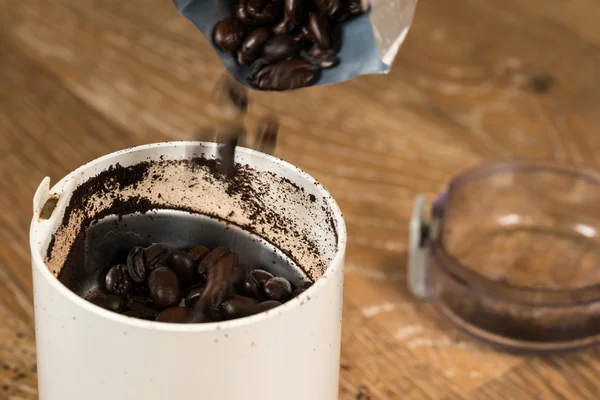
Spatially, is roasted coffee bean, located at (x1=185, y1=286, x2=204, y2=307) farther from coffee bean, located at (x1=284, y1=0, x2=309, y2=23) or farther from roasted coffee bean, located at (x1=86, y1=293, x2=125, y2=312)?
coffee bean, located at (x1=284, y1=0, x2=309, y2=23)

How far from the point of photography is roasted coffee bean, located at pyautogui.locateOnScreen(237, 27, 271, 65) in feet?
1.90

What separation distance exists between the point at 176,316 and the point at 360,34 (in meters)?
0.25

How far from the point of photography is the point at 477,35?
117 cm

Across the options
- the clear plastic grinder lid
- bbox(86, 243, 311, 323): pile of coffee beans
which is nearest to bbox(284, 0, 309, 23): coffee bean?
bbox(86, 243, 311, 323): pile of coffee beans

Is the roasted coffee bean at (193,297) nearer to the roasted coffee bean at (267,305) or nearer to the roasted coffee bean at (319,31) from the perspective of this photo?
the roasted coffee bean at (267,305)

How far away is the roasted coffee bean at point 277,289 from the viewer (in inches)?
20.7

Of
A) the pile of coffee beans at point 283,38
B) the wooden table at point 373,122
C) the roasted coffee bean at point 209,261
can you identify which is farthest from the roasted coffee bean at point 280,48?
the wooden table at point 373,122

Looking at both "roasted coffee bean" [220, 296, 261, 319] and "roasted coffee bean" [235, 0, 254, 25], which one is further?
"roasted coffee bean" [235, 0, 254, 25]

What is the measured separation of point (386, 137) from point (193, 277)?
0.47m

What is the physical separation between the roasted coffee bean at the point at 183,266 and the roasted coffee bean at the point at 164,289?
2 centimetres

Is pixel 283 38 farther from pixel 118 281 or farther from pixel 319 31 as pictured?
pixel 118 281

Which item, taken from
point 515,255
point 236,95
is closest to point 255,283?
point 236,95

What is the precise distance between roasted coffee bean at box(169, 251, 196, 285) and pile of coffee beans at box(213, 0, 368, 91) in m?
0.13

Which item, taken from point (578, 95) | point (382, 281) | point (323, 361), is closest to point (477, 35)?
point (578, 95)
